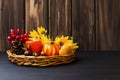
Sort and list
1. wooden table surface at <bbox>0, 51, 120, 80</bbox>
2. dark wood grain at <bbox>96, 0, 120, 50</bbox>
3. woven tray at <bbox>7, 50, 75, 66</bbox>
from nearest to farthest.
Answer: wooden table surface at <bbox>0, 51, 120, 80</bbox> → woven tray at <bbox>7, 50, 75, 66</bbox> → dark wood grain at <bbox>96, 0, 120, 50</bbox>

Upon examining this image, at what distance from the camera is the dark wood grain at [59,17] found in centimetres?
151

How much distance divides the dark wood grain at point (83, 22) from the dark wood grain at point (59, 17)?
1.3 inches

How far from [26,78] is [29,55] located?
0.23 m

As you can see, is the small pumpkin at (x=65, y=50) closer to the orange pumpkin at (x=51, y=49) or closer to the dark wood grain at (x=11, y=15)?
the orange pumpkin at (x=51, y=49)

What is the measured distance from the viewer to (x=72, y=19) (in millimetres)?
1521

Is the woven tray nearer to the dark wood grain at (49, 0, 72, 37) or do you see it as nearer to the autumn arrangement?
the autumn arrangement

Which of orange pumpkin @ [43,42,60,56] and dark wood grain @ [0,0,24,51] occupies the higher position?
dark wood grain @ [0,0,24,51]

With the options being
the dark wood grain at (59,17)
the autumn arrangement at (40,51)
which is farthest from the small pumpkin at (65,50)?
the dark wood grain at (59,17)

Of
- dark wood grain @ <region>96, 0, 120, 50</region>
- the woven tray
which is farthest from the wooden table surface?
dark wood grain @ <region>96, 0, 120, 50</region>

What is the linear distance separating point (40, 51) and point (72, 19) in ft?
1.30

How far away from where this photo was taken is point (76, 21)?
59.9 inches

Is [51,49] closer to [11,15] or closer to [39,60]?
[39,60]

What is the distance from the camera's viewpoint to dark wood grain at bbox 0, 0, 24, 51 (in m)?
1.52

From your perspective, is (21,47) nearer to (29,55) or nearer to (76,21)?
(29,55)
